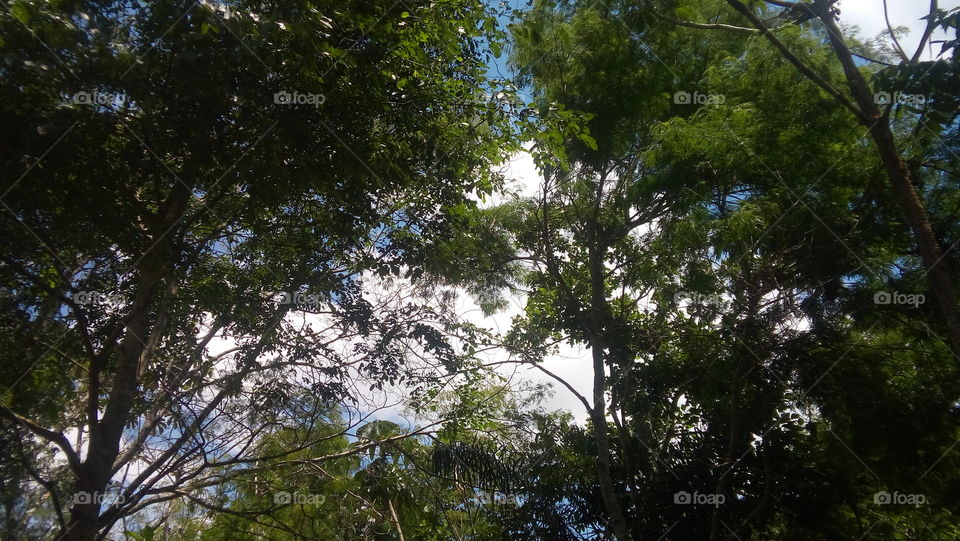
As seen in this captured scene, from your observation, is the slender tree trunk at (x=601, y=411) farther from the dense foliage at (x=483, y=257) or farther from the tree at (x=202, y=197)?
the tree at (x=202, y=197)

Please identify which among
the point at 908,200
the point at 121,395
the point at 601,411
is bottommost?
the point at 121,395

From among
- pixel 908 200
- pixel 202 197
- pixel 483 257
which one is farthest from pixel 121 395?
pixel 908 200

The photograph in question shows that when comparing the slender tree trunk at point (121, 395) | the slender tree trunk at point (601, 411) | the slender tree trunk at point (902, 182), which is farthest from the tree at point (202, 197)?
the slender tree trunk at point (902, 182)

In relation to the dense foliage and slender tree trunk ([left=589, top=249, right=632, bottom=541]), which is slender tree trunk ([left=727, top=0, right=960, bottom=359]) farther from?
slender tree trunk ([left=589, top=249, right=632, bottom=541])

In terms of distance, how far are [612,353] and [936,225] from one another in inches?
162

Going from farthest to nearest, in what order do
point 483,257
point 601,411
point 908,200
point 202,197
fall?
point 483,257, point 601,411, point 202,197, point 908,200

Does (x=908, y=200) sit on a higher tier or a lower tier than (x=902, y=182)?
lower

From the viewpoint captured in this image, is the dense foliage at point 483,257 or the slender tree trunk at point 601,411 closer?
the dense foliage at point 483,257

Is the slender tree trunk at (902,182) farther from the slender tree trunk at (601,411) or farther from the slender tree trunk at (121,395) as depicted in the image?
the slender tree trunk at (121,395)

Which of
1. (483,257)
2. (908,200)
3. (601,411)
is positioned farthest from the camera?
(483,257)

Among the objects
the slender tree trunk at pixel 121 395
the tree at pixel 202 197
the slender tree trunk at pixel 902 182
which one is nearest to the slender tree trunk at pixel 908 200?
the slender tree trunk at pixel 902 182

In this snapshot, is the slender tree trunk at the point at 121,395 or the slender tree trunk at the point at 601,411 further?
the slender tree trunk at the point at 601,411

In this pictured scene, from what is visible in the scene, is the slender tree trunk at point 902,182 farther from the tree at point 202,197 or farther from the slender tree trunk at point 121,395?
the slender tree trunk at point 121,395

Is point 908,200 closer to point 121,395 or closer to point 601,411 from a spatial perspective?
point 601,411
